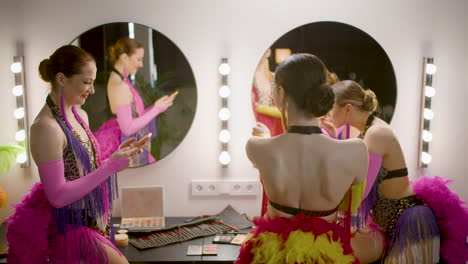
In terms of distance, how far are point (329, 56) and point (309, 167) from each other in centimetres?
117

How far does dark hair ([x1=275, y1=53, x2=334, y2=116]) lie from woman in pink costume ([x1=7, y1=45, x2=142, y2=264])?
71 cm

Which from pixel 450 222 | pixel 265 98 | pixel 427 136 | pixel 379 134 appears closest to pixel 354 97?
pixel 379 134

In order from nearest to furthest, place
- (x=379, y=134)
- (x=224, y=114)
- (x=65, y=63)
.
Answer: (x=65, y=63)
(x=379, y=134)
(x=224, y=114)

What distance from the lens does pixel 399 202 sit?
6.54ft

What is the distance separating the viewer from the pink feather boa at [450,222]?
195cm

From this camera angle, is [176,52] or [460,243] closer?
[460,243]

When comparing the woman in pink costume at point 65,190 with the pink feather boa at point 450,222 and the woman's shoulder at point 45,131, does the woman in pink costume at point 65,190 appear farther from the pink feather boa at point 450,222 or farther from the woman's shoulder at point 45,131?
the pink feather boa at point 450,222

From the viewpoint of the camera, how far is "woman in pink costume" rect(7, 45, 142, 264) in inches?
64.4

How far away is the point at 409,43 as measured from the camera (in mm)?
2502

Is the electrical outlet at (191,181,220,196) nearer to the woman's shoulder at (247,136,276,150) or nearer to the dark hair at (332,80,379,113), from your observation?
the dark hair at (332,80,379,113)

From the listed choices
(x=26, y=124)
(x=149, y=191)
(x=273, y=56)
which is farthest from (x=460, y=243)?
(x=26, y=124)

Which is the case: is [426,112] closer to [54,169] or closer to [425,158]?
[425,158]

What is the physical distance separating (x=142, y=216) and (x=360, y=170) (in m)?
1.34

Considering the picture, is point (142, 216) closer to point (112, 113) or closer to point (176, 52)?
point (112, 113)
